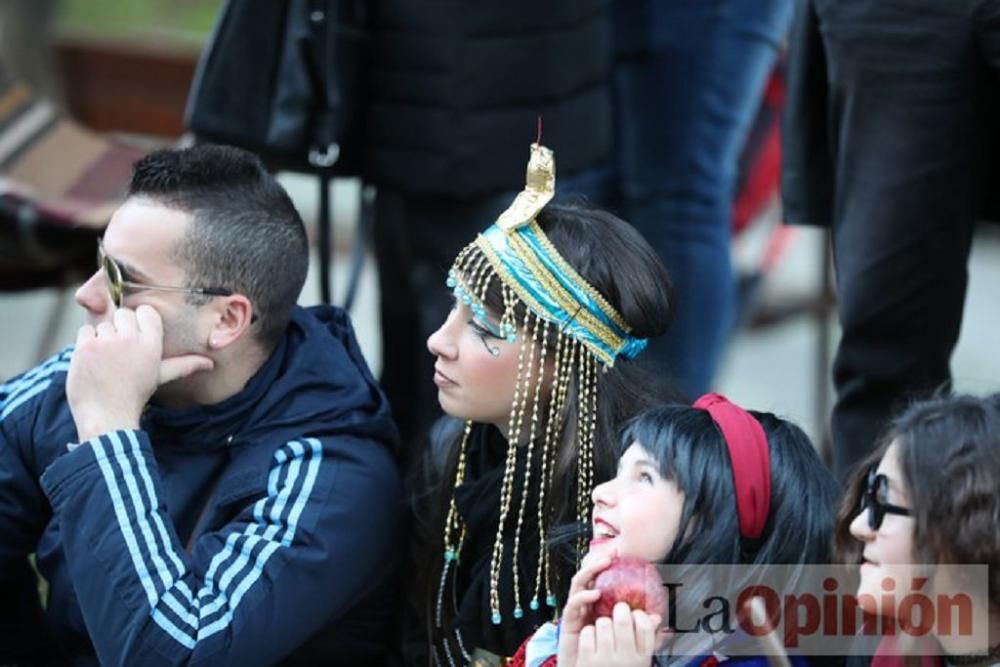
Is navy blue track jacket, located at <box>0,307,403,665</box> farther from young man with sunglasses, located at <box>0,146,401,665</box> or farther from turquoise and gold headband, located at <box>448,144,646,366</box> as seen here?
turquoise and gold headband, located at <box>448,144,646,366</box>

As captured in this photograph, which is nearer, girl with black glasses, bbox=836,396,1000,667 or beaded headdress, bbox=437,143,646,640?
girl with black glasses, bbox=836,396,1000,667

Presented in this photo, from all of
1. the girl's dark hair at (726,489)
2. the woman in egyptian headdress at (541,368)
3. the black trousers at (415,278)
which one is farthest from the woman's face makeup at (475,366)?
the black trousers at (415,278)

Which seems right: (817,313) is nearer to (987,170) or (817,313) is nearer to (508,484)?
(987,170)

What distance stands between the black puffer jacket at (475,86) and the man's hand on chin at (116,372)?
0.98 meters

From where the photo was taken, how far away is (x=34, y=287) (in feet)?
15.2

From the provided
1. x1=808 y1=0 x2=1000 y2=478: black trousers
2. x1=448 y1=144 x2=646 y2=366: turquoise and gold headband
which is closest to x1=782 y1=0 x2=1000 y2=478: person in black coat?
x1=808 y1=0 x2=1000 y2=478: black trousers

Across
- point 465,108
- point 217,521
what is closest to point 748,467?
point 217,521

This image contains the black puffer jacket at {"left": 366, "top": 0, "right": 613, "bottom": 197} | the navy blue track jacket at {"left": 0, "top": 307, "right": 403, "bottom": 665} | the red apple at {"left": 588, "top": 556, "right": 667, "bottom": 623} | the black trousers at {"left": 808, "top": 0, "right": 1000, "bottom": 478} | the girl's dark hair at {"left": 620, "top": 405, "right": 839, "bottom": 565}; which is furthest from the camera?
the black puffer jacket at {"left": 366, "top": 0, "right": 613, "bottom": 197}

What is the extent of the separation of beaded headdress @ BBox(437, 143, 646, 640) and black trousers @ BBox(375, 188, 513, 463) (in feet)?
2.42

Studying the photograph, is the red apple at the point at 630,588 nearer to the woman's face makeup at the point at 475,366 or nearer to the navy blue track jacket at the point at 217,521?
the woman's face makeup at the point at 475,366

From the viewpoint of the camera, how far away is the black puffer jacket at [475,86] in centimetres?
353

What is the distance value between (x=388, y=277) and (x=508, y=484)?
1357mm

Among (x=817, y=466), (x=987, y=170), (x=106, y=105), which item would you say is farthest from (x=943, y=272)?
(x=106, y=105)

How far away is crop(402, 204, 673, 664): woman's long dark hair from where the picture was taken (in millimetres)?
2596
